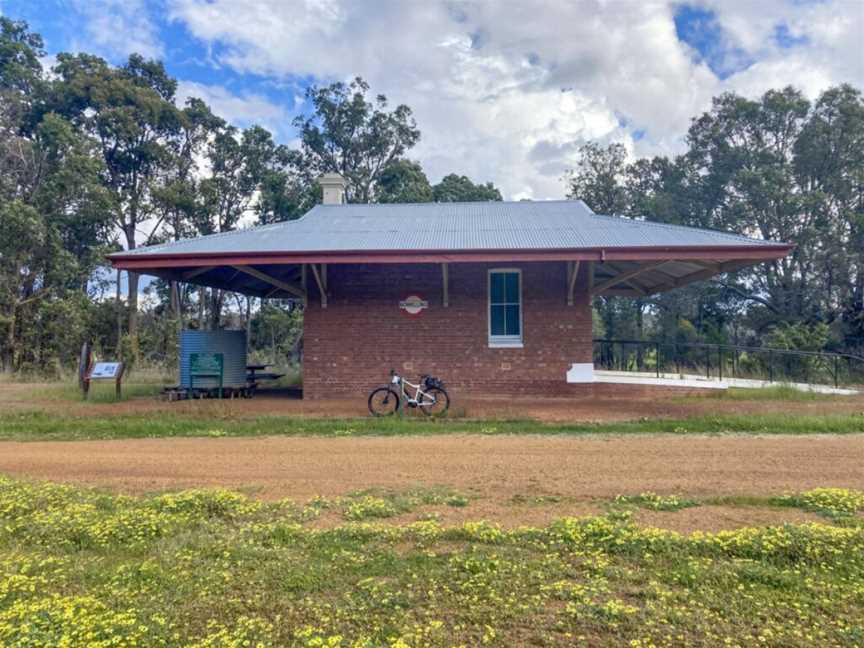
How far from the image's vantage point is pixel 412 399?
36.3 ft

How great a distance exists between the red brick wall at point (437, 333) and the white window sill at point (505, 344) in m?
0.08

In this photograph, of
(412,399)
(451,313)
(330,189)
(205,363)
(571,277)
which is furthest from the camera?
(330,189)

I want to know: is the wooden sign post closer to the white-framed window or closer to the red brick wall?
the red brick wall

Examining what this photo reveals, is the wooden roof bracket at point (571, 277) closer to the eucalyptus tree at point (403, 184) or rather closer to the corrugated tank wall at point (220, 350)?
the corrugated tank wall at point (220, 350)

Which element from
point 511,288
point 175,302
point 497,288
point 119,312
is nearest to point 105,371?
point 497,288

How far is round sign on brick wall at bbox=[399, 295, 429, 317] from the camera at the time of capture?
1289cm

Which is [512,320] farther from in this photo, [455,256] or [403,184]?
[403,184]

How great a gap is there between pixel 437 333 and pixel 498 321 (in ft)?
4.55

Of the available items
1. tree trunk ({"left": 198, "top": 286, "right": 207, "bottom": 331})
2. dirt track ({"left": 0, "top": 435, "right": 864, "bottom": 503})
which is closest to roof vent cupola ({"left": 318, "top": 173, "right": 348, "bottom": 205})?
dirt track ({"left": 0, "top": 435, "right": 864, "bottom": 503})

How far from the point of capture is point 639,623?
2996mm

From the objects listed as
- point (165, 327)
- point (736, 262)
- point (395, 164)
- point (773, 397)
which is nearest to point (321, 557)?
point (736, 262)

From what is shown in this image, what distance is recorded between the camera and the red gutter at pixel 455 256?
1098 cm

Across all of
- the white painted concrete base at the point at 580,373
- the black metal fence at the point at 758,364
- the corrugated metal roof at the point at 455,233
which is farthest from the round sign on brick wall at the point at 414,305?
the black metal fence at the point at 758,364

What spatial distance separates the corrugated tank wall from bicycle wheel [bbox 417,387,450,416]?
16.7 ft
